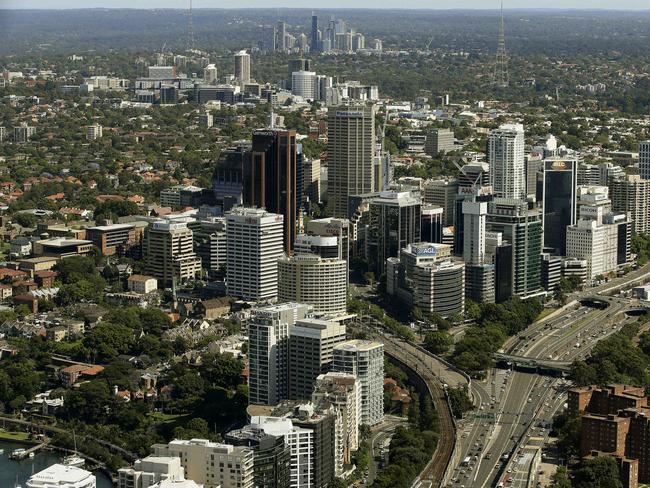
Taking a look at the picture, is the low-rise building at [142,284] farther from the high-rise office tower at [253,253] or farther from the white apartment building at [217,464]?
the white apartment building at [217,464]

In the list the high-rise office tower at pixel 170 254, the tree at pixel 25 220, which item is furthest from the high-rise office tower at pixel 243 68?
the high-rise office tower at pixel 170 254

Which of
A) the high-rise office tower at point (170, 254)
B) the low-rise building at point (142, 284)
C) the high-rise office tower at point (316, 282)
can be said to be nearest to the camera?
the high-rise office tower at point (316, 282)

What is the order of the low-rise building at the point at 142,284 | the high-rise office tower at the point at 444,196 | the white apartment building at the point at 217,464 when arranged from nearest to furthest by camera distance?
the white apartment building at the point at 217,464 → the low-rise building at the point at 142,284 → the high-rise office tower at the point at 444,196

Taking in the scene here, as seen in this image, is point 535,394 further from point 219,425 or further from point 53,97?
point 53,97

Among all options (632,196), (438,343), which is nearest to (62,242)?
(438,343)

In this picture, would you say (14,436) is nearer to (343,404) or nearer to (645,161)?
(343,404)

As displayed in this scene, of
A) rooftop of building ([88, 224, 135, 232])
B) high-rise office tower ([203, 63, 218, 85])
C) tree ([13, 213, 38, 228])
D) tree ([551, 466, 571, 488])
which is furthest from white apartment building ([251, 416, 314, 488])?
high-rise office tower ([203, 63, 218, 85])

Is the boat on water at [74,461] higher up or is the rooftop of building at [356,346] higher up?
the rooftop of building at [356,346]

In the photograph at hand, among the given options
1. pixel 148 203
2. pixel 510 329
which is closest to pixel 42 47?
pixel 148 203

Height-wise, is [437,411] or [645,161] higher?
[645,161]
